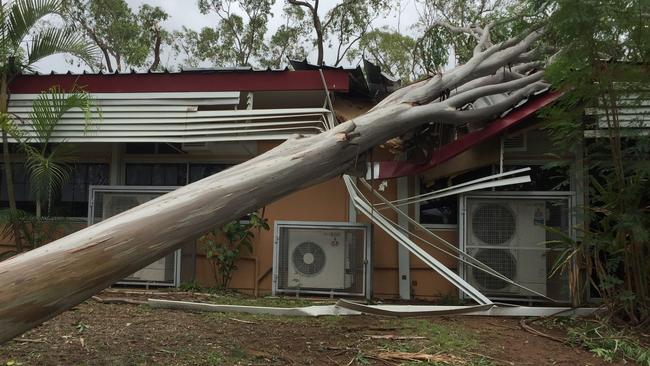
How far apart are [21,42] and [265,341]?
6.16 metres

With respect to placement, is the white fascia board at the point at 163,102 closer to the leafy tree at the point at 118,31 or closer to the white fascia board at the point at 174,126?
the white fascia board at the point at 174,126

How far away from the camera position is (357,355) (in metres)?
4.96

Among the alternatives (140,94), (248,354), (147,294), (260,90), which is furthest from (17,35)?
(248,354)

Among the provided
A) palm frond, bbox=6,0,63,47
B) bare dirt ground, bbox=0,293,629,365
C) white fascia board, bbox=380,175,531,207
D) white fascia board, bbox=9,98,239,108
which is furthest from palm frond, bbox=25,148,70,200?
white fascia board, bbox=380,175,531,207

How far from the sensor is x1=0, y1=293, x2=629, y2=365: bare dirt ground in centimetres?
470

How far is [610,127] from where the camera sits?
6086 millimetres

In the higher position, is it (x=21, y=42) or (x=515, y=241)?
(x=21, y=42)

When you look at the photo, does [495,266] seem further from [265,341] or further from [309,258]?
[265,341]

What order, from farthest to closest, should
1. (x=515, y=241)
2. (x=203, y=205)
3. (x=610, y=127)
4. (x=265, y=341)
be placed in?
1. (x=515, y=241)
2. (x=610, y=127)
3. (x=265, y=341)
4. (x=203, y=205)

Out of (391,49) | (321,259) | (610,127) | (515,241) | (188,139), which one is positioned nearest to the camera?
(610,127)

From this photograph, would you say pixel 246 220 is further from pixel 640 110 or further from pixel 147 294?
pixel 640 110

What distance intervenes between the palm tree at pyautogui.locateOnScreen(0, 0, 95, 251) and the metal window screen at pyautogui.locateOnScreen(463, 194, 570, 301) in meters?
6.70

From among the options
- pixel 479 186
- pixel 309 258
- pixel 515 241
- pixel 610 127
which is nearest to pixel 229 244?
pixel 309 258

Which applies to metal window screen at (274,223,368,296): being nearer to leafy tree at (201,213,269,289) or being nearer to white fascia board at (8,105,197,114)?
leafy tree at (201,213,269,289)
